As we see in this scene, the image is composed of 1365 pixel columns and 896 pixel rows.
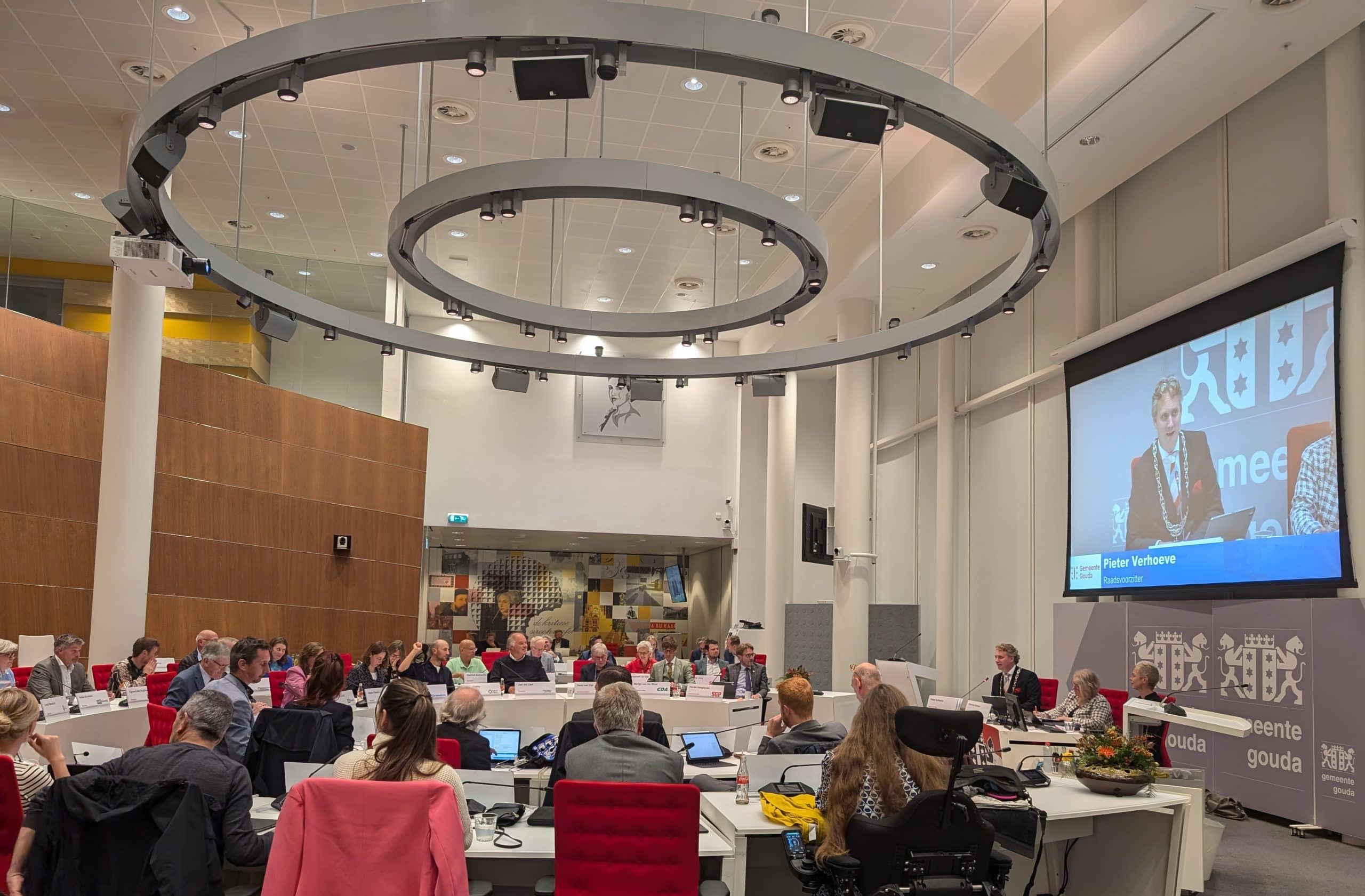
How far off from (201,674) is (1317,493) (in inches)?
331

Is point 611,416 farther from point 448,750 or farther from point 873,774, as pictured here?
point 873,774

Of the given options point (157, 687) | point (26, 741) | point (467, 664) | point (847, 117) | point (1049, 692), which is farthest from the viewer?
point (467, 664)

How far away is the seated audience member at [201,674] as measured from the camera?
22.9 ft

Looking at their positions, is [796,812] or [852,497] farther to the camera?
[852,497]

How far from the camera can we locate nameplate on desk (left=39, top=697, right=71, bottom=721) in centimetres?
683

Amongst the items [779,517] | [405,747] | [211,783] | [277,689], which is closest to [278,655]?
[277,689]

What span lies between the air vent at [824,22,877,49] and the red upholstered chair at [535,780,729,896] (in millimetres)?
7200

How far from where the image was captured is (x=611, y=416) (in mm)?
18922

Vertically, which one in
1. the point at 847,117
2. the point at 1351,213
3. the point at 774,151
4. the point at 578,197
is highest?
the point at 774,151

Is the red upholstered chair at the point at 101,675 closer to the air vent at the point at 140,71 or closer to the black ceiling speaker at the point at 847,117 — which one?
the air vent at the point at 140,71

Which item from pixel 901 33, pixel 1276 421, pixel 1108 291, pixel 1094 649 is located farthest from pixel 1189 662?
pixel 901 33

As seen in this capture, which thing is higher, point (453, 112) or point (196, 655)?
point (453, 112)

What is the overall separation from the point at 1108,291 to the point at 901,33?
4.06m

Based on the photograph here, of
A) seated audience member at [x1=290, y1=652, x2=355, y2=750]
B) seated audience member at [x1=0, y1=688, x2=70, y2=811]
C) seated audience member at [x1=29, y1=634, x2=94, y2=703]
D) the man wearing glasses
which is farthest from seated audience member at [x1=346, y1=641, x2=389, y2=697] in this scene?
seated audience member at [x1=0, y1=688, x2=70, y2=811]
